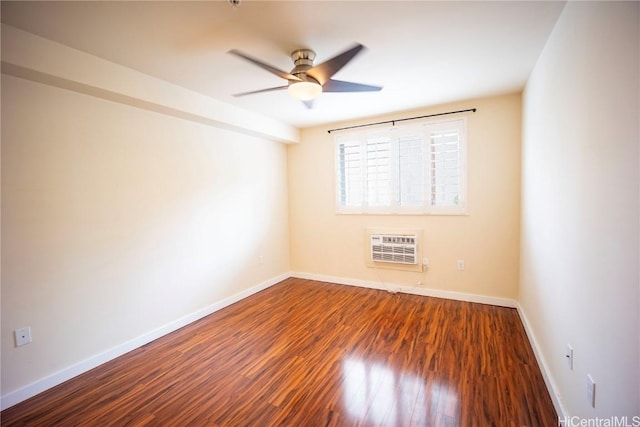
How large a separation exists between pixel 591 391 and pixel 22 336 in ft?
11.0

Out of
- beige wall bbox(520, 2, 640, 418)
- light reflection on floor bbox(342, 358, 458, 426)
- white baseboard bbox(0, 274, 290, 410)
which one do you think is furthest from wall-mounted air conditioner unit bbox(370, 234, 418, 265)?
white baseboard bbox(0, 274, 290, 410)

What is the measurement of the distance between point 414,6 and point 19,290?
3.17 m

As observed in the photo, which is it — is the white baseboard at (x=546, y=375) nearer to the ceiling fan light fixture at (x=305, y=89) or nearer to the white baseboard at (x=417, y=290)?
the white baseboard at (x=417, y=290)

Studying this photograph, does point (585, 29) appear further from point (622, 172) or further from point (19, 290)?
point (19, 290)

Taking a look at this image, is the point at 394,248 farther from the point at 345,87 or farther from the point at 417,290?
the point at 345,87

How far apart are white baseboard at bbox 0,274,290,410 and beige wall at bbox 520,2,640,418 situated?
10.4 feet

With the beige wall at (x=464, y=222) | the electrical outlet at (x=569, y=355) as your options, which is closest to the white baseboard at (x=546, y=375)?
the electrical outlet at (x=569, y=355)

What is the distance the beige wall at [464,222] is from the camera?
314cm

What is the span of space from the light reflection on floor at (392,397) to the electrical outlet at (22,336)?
2.24 metres

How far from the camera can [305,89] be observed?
204 centimetres

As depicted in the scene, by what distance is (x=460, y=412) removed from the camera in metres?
1.65

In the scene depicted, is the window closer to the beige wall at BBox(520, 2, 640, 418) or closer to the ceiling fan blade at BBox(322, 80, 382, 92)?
the beige wall at BBox(520, 2, 640, 418)

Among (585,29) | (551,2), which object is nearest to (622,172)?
(585,29)

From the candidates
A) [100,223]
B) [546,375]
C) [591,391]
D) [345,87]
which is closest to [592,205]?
[591,391]
